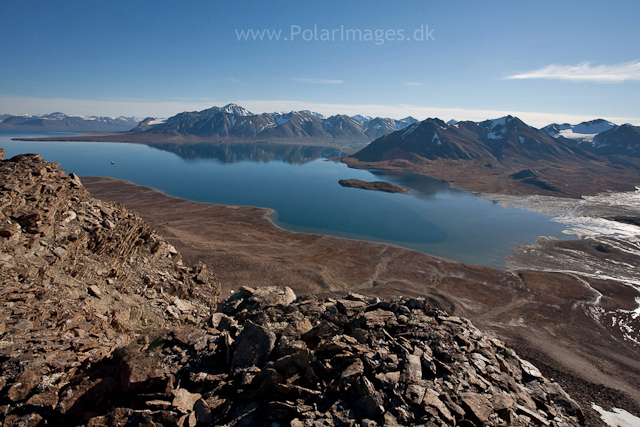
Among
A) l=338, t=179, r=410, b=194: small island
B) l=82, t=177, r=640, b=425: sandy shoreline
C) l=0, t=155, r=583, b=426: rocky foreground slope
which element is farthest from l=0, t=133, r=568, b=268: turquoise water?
l=0, t=155, r=583, b=426: rocky foreground slope

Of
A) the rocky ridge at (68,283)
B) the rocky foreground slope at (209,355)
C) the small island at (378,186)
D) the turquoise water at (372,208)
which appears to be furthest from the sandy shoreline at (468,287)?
the small island at (378,186)

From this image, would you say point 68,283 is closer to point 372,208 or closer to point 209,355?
point 209,355

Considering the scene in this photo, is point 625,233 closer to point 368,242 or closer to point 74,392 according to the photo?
point 368,242

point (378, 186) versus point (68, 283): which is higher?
point (68, 283)

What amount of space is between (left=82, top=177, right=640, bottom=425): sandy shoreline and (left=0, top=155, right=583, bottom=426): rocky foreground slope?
15.2 metres

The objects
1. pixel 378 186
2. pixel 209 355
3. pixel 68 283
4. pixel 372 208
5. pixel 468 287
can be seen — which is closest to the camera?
pixel 209 355

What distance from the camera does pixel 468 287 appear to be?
140 ft

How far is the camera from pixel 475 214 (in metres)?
85.1

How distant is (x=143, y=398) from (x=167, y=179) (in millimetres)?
125757

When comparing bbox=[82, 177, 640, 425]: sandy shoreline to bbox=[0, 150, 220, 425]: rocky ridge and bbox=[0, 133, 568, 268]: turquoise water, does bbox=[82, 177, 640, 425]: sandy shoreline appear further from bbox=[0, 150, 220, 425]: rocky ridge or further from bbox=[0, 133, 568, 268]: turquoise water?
bbox=[0, 150, 220, 425]: rocky ridge

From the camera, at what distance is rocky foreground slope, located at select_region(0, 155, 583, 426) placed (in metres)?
8.28

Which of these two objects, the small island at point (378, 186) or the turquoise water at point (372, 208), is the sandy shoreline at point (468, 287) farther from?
the small island at point (378, 186)

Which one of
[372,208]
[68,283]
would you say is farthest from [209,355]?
[372,208]

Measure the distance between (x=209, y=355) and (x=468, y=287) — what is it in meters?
41.7
